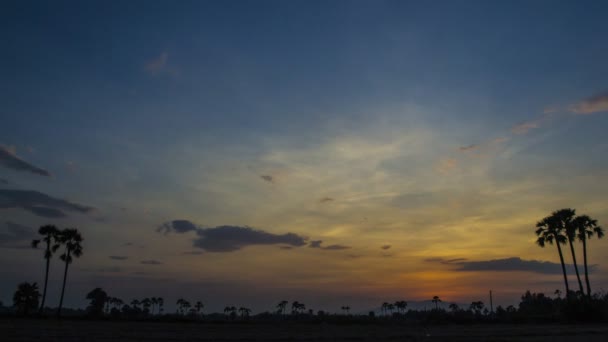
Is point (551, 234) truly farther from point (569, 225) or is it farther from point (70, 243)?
point (70, 243)

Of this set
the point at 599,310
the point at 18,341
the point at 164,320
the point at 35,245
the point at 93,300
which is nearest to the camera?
the point at 18,341

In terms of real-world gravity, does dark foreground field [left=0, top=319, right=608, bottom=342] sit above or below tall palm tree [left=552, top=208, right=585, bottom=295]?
below

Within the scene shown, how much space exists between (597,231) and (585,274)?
22.7ft

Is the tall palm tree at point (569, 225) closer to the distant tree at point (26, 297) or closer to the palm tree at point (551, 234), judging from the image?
the palm tree at point (551, 234)

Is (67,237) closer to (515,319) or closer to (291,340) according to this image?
(291,340)

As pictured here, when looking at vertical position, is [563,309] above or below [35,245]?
below

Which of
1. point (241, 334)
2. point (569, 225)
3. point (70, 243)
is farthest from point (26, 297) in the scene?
point (569, 225)

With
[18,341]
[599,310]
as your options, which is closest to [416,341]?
[18,341]

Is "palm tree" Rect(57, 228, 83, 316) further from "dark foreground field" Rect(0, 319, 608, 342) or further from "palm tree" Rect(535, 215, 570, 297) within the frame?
"palm tree" Rect(535, 215, 570, 297)

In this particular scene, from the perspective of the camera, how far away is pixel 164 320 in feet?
213

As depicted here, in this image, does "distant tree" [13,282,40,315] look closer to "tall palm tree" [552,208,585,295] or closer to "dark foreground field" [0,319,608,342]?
"dark foreground field" [0,319,608,342]

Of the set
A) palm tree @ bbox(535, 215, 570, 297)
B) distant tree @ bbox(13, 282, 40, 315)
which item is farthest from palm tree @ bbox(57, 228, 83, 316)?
palm tree @ bbox(535, 215, 570, 297)

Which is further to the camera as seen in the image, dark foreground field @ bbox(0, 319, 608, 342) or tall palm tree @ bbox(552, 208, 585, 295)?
tall palm tree @ bbox(552, 208, 585, 295)

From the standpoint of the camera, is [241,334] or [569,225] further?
[569,225]
